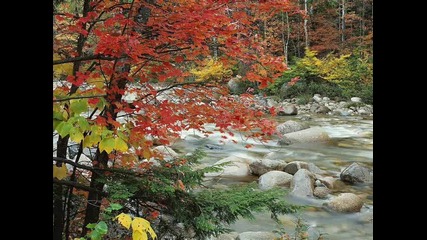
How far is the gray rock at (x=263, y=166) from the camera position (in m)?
8.61

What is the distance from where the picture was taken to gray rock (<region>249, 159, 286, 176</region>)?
861 cm

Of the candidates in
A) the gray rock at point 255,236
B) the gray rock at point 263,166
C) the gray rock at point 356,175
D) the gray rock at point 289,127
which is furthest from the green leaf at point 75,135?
the gray rock at point 289,127

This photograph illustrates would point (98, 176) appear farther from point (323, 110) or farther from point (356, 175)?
point (323, 110)

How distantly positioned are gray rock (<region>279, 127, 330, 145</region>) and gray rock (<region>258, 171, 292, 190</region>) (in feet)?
11.4

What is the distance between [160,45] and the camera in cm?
326

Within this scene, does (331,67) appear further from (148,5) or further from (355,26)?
(148,5)

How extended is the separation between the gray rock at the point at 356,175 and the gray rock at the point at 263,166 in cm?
131

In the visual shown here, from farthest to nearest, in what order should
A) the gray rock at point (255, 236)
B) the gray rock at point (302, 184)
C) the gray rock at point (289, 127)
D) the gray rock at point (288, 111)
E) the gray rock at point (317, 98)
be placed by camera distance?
the gray rock at point (317, 98), the gray rock at point (288, 111), the gray rock at point (289, 127), the gray rock at point (302, 184), the gray rock at point (255, 236)

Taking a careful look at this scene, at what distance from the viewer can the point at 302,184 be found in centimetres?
753

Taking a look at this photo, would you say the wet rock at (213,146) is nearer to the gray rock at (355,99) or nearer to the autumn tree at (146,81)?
the autumn tree at (146,81)

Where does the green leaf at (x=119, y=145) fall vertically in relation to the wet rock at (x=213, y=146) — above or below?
above

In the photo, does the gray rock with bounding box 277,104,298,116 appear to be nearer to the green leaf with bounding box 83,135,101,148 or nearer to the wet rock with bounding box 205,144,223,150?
the wet rock with bounding box 205,144,223,150

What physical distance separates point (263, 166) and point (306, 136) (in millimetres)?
3329
